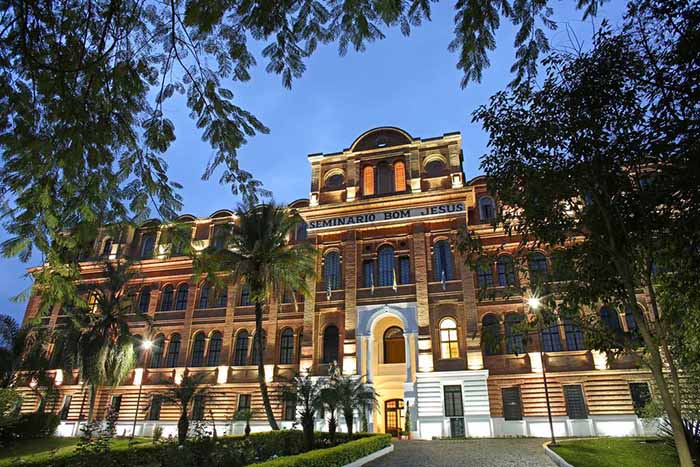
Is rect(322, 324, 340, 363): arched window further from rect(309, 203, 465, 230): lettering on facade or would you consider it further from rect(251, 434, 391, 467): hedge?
rect(251, 434, 391, 467): hedge

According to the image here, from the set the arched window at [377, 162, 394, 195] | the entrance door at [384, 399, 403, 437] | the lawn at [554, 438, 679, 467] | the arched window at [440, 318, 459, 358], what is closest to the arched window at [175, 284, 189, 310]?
the arched window at [377, 162, 394, 195]

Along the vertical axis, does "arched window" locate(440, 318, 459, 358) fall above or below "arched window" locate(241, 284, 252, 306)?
below

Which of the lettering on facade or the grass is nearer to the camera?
the grass

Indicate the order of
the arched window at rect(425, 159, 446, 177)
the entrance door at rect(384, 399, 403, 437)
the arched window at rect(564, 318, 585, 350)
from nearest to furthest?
1. the arched window at rect(564, 318, 585, 350)
2. the entrance door at rect(384, 399, 403, 437)
3. the arched window at rect(425, 159, 446, 177)

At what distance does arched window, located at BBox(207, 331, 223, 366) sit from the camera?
30.2 metres

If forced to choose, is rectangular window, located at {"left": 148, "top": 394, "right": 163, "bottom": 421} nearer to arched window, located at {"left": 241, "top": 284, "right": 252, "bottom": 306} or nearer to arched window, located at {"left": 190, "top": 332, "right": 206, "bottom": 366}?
arched window, located at {"left": 190, "top": 332, "right": 206, "bottom": 366}

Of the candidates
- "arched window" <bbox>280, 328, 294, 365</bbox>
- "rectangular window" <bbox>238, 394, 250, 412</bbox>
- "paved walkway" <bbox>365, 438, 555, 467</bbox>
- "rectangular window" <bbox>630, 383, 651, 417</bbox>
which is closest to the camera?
"paved walkway" <bbox>365, 438, 555, 467</bbox>

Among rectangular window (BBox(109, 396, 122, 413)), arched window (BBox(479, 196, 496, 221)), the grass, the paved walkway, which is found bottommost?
the grass

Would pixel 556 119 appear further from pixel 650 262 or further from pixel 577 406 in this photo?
pixel 577 406

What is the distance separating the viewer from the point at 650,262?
24.7 feet

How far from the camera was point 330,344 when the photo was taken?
2734 centimetres

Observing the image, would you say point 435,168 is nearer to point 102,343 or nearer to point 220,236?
point 220,236

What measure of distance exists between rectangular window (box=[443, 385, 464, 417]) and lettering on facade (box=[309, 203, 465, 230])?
1029cm

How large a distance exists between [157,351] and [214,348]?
4552 millimetres
